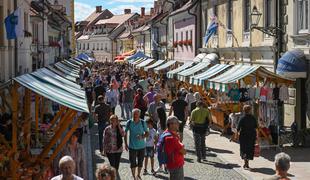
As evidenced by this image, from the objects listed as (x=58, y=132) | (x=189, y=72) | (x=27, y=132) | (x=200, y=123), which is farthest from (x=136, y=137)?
(x=189, y=72)

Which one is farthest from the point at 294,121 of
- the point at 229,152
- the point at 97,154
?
the point at 97,154

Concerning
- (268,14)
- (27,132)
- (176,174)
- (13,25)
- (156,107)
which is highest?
(268,14)

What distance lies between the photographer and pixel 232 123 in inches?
714

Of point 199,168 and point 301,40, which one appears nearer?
point 199,168

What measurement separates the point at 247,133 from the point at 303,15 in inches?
210

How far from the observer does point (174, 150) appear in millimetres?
10031

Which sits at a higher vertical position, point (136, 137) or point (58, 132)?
point (58, 132)

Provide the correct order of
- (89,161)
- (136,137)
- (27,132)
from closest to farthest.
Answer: (27,132), (136,137), (89,161)

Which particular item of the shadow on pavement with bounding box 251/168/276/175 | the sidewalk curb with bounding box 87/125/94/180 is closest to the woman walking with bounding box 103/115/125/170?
the sidewalk curb with bounding box 87/125/94/180

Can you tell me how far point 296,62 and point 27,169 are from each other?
9510mm

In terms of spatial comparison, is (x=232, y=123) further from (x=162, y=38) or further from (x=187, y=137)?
(x=162, y=38)

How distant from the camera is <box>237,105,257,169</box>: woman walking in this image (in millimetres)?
13555

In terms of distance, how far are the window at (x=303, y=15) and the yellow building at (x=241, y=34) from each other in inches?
74.2

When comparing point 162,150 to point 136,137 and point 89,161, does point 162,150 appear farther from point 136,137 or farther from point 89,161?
point 89,161
